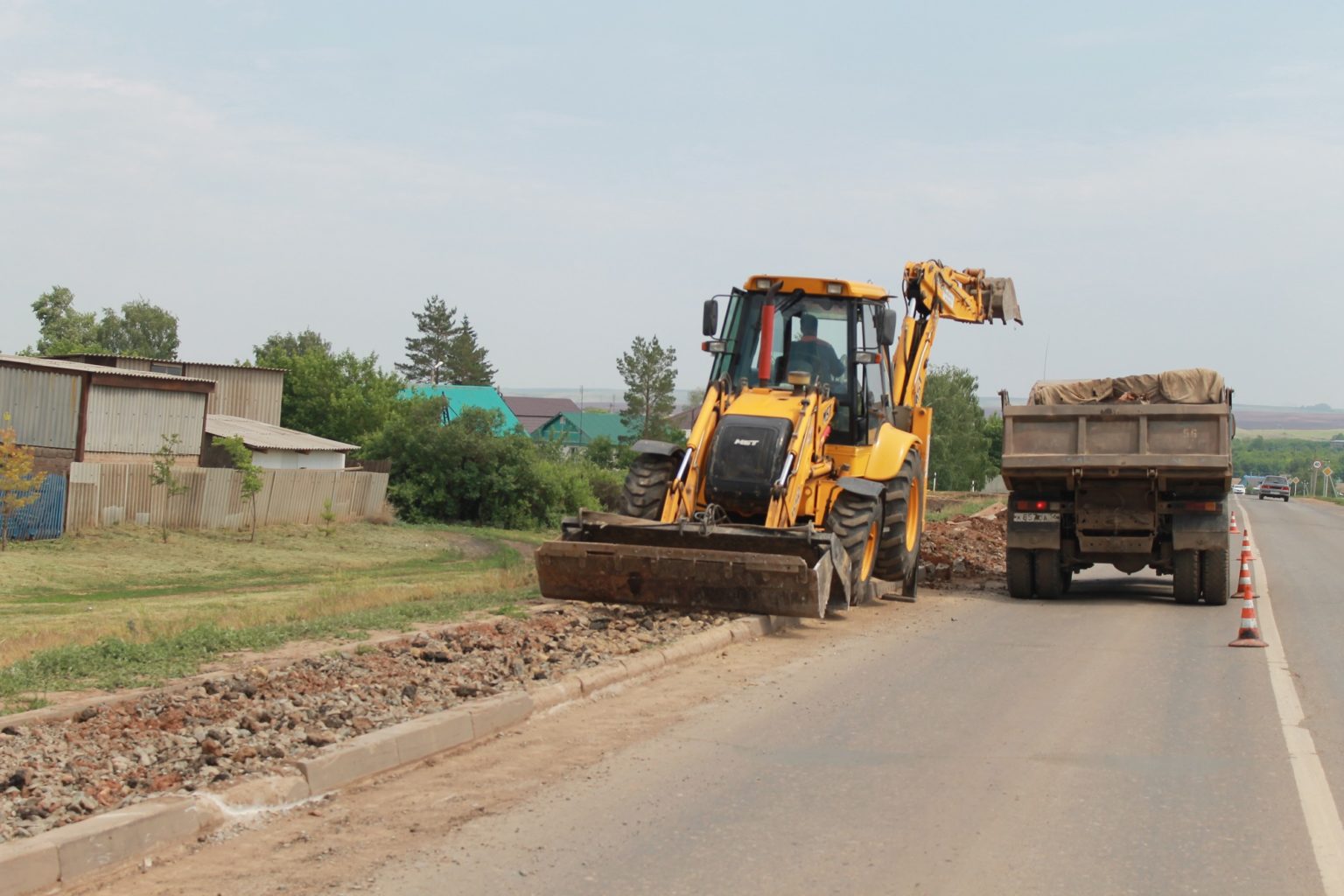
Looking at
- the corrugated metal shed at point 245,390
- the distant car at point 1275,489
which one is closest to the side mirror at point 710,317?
the corrugated metal shed at point 245,390

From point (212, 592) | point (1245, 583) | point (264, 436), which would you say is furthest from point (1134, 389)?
point (264, 436)

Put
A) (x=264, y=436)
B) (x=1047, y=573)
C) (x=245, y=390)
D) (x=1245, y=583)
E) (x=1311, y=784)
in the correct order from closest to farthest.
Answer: (x=1311, y=784) < (x=1245, y=583) < (x=1047, y=573) < (x=264, y=436) < (x=245, y=390)

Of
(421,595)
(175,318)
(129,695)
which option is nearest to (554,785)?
(129,695)

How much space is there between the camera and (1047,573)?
18.0 meters

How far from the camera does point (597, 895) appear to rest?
557 centimetres

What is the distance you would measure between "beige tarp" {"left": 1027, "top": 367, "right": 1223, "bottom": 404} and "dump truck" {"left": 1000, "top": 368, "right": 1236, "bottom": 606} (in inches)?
0.4

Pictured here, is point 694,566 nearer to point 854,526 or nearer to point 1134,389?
point 854,526

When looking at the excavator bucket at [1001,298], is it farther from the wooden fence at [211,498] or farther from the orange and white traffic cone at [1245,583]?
the wooden fence at [211,498]

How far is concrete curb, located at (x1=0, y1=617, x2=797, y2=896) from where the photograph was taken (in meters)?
5.55

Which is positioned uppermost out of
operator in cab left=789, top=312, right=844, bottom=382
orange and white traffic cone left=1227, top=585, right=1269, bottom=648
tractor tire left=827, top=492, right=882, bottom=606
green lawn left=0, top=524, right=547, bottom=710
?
operator in cab left=789, top=312, right=844, bottom=382

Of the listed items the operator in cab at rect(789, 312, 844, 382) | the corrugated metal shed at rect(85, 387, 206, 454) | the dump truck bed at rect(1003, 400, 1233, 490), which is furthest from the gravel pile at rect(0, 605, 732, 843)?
the corrugated metal shed at rect(85, 387, 206, 454)

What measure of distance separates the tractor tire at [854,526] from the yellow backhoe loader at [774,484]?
0.02m

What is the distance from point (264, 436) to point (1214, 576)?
4232cm

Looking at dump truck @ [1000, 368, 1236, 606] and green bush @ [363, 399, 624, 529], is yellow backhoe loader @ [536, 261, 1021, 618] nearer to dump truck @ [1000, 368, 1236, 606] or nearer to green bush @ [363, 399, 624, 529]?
dump truck @ [1000, 368, 1236, 606]
